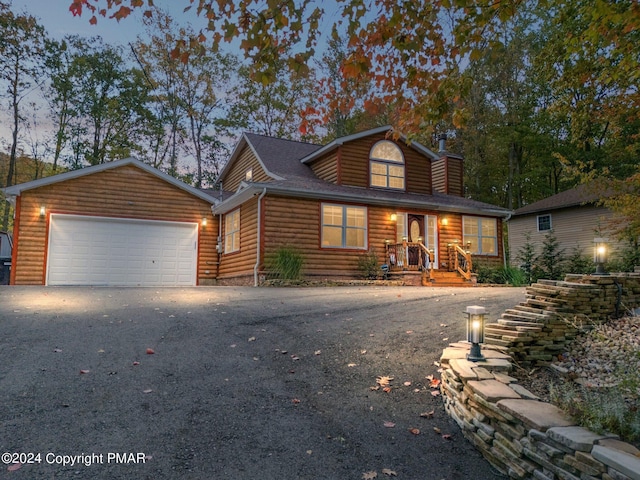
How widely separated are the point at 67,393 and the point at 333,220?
10888mm

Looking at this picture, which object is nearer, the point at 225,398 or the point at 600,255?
the point at 225,398

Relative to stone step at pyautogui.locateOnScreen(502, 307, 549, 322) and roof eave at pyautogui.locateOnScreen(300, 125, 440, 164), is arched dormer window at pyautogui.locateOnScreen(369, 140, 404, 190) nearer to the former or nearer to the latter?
roof eave at pyautogui.locateOnScreen(300, 125, 440, 164)

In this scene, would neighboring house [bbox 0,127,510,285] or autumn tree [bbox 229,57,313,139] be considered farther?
autumn tree [bbox 229,57,313,139]

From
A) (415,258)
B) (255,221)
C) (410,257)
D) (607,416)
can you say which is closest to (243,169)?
(255,221)

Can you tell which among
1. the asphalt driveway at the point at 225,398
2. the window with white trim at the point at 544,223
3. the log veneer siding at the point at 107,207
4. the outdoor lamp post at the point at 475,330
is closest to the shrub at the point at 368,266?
the log veneer siding at the point at 107,207

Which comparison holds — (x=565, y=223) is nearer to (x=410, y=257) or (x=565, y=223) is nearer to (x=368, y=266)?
(x=410, y=257)

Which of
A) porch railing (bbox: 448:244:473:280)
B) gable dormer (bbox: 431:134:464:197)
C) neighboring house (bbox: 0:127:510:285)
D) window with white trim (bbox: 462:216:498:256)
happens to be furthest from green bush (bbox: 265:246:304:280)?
gable dormer (bbox: 431:134:464:197)

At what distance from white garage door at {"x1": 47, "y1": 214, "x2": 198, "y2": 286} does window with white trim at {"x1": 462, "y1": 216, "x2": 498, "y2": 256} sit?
10013mm

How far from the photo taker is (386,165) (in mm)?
16156

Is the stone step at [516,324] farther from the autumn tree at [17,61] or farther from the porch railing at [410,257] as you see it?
the autumn tree at [17,61]

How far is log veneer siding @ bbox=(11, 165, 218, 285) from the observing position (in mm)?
13133

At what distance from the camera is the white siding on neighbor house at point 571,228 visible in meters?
18.7

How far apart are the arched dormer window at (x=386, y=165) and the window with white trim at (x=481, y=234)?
9.71 ft

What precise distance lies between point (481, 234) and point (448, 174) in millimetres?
3355
